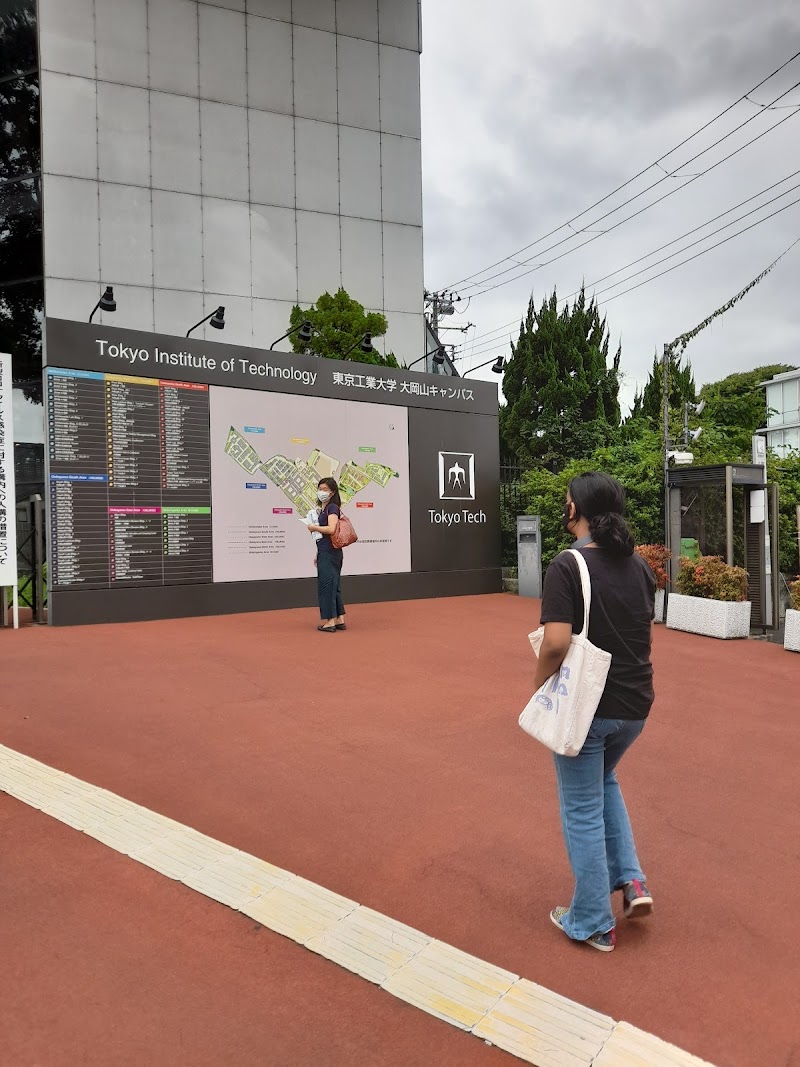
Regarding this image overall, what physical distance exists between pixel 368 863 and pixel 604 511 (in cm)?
183

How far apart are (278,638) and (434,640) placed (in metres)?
1.88

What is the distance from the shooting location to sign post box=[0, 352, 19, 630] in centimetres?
1059

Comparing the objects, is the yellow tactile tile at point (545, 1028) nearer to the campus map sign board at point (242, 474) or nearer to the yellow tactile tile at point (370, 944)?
the yellow tactile tile at point (370, 944)

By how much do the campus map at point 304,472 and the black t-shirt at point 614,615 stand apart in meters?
10.5

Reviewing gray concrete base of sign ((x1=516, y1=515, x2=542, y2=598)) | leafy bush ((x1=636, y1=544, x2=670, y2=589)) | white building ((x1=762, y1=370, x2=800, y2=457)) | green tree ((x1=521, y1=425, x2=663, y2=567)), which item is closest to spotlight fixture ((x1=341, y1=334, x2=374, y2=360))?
green tree ((x1=521, y1=425, x2=663, y2=567))

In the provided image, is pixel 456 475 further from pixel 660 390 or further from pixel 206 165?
pixel 660 390

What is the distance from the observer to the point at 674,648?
9.70m

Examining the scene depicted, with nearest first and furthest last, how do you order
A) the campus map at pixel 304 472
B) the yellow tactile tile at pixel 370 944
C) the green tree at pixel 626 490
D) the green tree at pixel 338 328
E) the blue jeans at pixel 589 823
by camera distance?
1. the yellow tactile tile at pixel 370 944
2. the blue jeans at pixel 589 823
3. the campus map at pixel 304 472
4. the green tree at pixel 626 490
5. the green tree at pixel 338 328

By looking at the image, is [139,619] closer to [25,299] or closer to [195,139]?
[25,299]

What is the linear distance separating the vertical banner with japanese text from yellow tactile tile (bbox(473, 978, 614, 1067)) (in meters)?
9.91

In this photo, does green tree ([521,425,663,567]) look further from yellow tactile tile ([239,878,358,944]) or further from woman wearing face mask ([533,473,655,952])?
yellow tactile tile ([239,878,358,944])

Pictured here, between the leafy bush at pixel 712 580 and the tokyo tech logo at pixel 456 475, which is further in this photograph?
the tokyo tech logo at pixel 456 475

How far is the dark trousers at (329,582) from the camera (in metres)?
10.3

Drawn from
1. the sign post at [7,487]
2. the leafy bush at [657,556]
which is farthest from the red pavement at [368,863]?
the leafy bush at [657,556]
